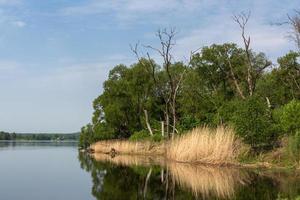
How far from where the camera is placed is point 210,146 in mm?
26047

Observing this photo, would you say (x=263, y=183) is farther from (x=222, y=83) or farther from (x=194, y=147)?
(x=222, y=83)

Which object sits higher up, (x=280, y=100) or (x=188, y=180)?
(x=280, y=100)

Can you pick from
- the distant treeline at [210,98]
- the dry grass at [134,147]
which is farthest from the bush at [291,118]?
the dry grass at [134,147]

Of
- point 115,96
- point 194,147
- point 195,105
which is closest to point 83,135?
point 115,96

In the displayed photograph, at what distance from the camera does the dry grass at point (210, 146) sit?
25094 mm

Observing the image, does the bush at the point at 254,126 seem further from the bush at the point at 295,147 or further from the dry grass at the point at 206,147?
the bush at the point at 295,147

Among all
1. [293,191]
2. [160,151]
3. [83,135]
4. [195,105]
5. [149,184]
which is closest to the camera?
[293,191]

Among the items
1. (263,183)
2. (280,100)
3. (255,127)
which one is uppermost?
(280,100)

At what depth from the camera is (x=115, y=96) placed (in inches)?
2299

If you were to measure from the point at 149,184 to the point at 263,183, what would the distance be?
4172 millimetres

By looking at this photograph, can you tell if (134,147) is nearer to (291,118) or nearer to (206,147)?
(206,147)

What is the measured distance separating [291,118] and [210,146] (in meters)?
4.62

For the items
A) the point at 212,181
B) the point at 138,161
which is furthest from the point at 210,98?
the point at 212,181

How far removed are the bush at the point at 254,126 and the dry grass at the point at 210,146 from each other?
2.36 feet
